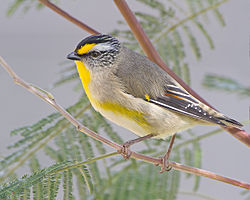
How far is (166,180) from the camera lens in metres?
1.03

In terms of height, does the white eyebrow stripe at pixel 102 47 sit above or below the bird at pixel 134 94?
above

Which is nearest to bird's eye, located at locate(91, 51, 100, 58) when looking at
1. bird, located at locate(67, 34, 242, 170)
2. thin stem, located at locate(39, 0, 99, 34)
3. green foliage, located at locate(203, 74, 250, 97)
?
bird, located at locate(67, 34, 242, 170)

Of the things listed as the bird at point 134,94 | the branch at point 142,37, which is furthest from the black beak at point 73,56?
the branch at point 142,37

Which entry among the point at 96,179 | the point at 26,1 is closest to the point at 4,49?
the point at 26,1

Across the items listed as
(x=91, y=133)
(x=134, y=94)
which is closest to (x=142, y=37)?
(x=134, y=94)

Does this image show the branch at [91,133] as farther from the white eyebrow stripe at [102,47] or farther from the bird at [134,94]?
the white eyebrow stripe at [102,47]

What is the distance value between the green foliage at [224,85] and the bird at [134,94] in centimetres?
8

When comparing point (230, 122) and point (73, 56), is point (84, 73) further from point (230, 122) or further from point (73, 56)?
point (230, 122)

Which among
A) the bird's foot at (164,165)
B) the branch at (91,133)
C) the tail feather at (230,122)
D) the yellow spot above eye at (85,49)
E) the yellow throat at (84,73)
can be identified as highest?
the yellow spot above eye at (85,49)

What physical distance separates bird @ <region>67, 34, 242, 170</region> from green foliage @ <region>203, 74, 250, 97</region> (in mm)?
85

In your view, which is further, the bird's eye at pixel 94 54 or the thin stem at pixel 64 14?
the bird's eye at pixel 94 54

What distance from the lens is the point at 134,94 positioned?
947mm

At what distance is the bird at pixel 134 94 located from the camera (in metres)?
0.92

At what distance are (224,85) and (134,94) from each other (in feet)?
0.84
